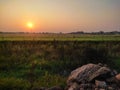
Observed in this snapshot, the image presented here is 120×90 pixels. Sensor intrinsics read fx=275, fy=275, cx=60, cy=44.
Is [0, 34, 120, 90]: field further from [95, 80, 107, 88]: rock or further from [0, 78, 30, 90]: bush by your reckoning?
[95, 80, 107, 88]: rock

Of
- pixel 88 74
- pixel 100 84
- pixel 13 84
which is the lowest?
pixel 13 84

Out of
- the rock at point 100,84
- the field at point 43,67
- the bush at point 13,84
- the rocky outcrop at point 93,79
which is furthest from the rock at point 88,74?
the bush at point 13,84

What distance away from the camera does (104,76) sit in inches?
534

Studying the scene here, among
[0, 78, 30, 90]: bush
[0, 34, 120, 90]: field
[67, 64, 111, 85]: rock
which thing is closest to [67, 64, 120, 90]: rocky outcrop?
[67, 64, 111, 85]: rock

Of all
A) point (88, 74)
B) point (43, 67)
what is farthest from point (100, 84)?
point (43, 67)

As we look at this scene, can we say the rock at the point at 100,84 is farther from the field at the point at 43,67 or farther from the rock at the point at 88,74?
the field at the point at 43,67

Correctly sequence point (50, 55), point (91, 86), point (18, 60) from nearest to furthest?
point (91, 86)
point (18, 60)
point (50, 55)

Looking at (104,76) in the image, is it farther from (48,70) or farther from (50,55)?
(50,55)

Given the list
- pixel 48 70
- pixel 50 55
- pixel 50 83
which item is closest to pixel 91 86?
pixel 50 83

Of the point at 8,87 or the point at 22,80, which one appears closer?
the point at 8,87

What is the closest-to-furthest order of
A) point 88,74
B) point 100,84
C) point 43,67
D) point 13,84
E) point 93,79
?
point 100,84, point 93,79, point 88,74, point 13,84, point 43,67

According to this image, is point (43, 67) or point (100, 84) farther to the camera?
point (43, 67)

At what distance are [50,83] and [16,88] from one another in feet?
6.78

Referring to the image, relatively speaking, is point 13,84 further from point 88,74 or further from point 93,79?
point 93,79
